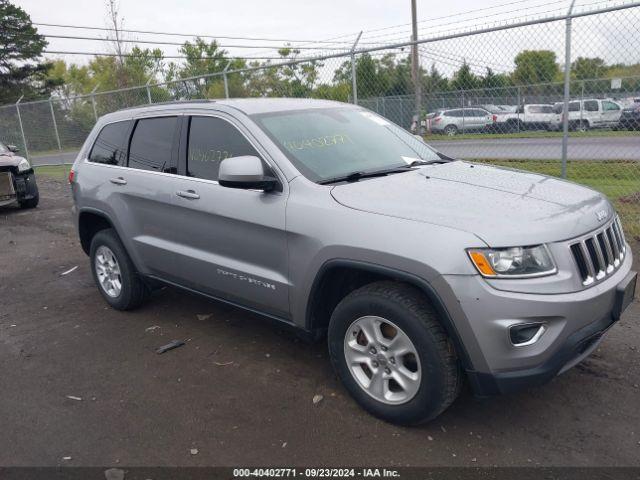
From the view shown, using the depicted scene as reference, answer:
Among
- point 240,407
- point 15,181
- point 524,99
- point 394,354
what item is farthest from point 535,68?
point 15,181

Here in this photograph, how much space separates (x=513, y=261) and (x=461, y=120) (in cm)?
551

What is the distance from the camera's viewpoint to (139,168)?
452 centimetres

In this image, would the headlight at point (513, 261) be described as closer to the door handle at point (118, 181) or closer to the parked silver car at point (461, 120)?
the door handle at point (118, 181)

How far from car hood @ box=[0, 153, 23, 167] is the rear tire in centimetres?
632

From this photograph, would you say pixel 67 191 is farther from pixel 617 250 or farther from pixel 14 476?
pixel 617 250

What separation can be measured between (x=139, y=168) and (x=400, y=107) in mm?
4971

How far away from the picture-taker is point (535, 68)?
703cm

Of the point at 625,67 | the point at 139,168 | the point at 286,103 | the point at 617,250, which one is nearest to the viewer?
the point at 617,250

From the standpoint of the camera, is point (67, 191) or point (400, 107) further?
point (67, 191)

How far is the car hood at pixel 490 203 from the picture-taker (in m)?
2.69

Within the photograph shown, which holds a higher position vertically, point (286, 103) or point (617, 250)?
point (286, 103)

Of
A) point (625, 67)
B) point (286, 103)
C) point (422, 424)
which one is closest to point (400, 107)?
point (625, 67)

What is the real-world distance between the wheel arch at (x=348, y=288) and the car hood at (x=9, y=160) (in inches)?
356

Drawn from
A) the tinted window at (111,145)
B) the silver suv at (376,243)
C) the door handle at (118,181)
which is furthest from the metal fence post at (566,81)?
the door handle at (118,181)
